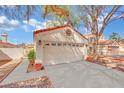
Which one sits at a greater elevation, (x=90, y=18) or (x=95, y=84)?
(x=90, y=18)

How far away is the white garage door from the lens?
11693mm

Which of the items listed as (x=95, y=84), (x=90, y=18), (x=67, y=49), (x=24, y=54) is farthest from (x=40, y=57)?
(x=24, y=54)

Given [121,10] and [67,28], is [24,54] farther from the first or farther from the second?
[121,10]

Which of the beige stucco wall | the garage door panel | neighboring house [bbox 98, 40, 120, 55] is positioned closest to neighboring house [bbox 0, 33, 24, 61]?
the beige stucco wall

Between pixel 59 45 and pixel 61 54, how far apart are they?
83 centimetres

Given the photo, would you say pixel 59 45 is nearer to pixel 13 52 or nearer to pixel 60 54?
pixel 60 54

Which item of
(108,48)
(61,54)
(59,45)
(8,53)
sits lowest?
(8,53)

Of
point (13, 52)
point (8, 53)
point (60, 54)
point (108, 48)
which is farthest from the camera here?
point (108, 48)

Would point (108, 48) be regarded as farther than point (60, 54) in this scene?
Yes

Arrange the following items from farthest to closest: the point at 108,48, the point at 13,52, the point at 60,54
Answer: the point at 108,48 < the point at 13,52 < the point at 60,54

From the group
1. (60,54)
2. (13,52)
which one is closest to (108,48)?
(13,52)

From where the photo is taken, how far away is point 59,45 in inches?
498

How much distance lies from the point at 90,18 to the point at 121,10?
12.2ft
